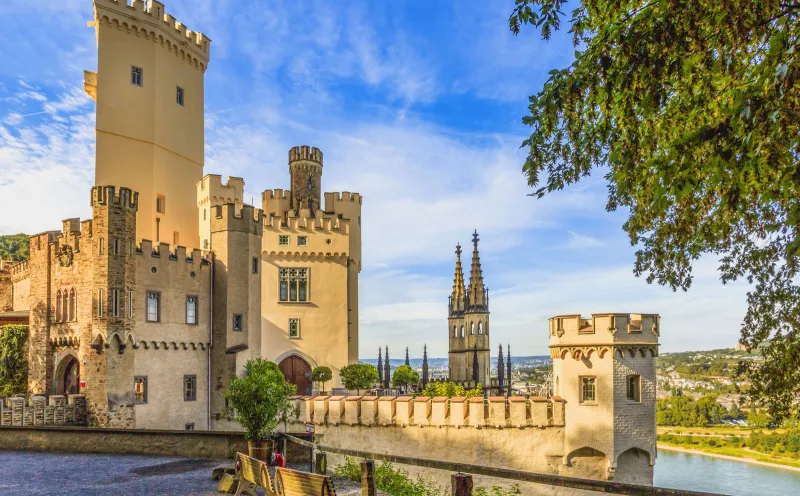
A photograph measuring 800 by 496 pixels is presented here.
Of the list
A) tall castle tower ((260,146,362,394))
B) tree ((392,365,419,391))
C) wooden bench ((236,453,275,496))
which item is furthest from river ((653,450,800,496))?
wooden bench ((236,453,275,496))

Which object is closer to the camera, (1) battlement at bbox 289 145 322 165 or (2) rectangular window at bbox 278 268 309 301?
(2) rectangular window at bbox 278 268 309 301

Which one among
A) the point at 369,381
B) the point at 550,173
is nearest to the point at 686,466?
the point at 369,381

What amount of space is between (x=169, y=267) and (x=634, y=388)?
745 inches

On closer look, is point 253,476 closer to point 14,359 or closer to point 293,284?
point 14,359

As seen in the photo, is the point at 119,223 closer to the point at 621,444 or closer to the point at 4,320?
the point at 4,320

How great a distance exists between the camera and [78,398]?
925 inches

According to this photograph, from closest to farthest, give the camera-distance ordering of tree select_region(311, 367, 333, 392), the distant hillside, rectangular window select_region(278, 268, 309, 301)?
tree select_region(311, 367, 333, 392)
rectangular window select_region(278, 268, 309, 301)
the distant hillside

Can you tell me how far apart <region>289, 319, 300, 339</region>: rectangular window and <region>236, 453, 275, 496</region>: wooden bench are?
82.0 feet

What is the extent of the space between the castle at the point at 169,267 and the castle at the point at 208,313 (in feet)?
0.23

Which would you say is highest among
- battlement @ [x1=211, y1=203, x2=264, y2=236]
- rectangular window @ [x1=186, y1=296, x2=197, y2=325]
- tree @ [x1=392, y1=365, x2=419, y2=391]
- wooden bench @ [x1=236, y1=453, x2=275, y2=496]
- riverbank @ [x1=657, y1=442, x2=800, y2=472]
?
battlement @ [x1=211, y1=203, x2=264, y2=236]

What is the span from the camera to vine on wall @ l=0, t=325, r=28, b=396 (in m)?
26.9

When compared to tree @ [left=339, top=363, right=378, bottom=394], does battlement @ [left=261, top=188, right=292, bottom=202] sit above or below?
above

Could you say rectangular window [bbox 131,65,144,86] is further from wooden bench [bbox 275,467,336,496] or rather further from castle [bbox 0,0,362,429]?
wooden bench [bbox 275,467,336,496]

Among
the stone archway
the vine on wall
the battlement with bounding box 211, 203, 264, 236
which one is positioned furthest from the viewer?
the battlement with bounding box 211, 203, 264, 236
